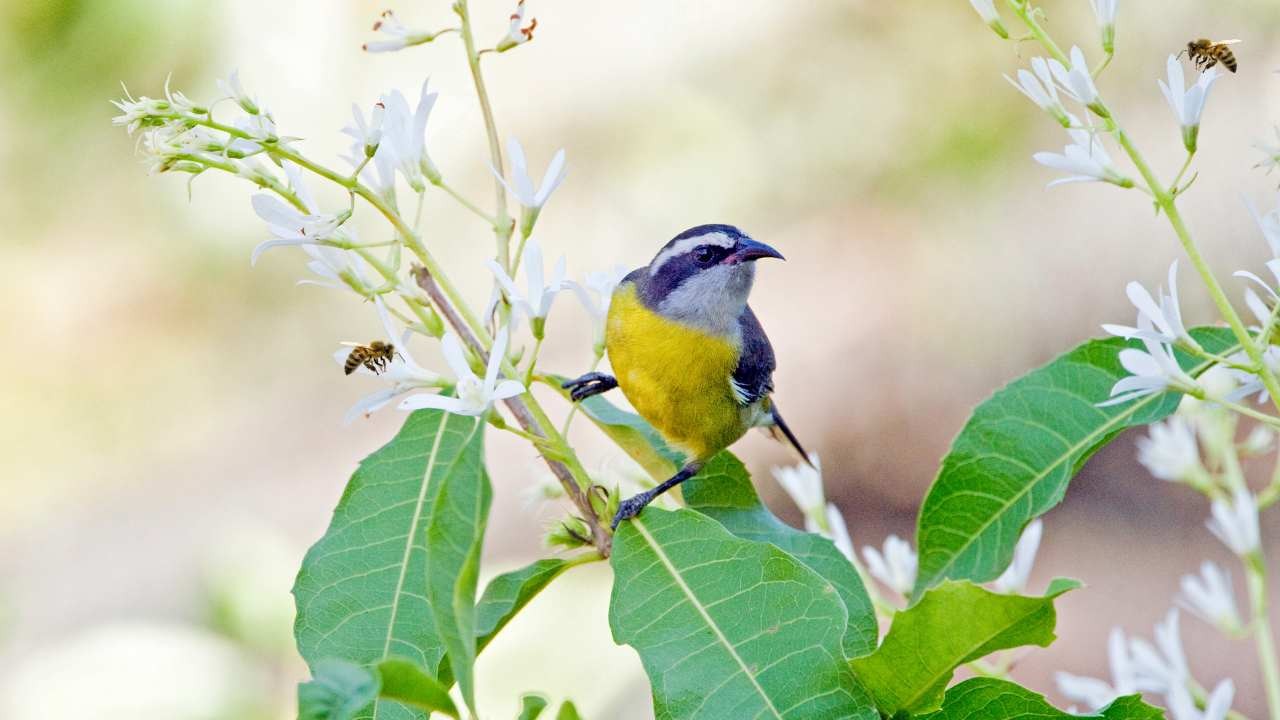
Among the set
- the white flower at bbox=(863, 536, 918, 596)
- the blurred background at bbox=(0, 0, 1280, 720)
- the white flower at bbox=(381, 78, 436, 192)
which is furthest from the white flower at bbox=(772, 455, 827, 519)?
the blurred background at bbox=(0, 0, 1280, 720)

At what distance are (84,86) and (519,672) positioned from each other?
467 centimetres

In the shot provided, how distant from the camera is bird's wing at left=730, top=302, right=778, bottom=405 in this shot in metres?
2.43

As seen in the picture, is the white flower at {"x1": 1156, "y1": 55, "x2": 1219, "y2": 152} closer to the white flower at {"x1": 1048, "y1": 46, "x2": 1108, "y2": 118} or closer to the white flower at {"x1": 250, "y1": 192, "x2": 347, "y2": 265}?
the white flower at {"x1": 1048, "y1": 46, "x2": 1108, "y2": 118}

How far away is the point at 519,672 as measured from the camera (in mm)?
4148

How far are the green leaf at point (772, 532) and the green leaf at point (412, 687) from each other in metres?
0.46

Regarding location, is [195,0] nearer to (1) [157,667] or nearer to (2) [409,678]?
(1) [157,667]

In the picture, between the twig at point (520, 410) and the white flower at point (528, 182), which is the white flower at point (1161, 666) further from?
the white flower at point (528, 182)

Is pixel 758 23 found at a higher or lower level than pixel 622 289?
higher

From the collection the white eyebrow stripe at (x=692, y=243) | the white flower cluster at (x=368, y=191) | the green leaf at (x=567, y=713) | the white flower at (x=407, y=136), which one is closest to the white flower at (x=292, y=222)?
the white flower cluster at (x=368, y=191)

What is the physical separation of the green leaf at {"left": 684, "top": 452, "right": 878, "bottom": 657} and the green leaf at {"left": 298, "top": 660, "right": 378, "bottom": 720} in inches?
21.6

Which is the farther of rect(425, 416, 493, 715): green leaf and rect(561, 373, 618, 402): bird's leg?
rect(561, 373, 618, 402): bird's leg

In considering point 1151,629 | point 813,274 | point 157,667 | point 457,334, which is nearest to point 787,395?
point 813,274

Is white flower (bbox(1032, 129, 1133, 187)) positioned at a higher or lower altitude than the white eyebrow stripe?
lower

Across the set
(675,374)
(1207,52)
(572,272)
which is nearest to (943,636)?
(1207,52)
